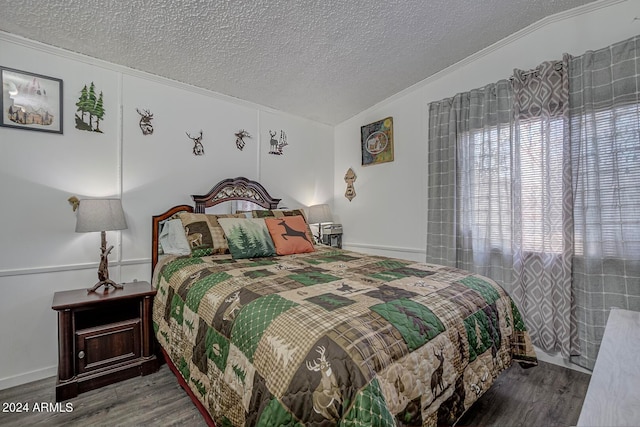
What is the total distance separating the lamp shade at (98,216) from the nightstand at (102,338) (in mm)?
480

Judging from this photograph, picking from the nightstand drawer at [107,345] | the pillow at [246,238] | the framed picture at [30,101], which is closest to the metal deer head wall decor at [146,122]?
the framed picture at [30,101]

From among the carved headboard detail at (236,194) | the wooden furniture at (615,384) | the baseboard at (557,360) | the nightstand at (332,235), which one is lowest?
the baseboard at (557,360)

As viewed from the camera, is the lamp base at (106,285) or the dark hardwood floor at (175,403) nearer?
the dark hardwood floor at (175,403)

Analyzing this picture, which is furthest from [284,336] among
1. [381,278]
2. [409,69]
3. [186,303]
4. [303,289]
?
[409,69]

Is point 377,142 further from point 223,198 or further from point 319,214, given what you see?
point 223,198

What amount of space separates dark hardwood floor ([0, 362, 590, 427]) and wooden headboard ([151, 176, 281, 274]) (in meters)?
1.05

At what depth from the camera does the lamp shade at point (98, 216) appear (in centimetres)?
197

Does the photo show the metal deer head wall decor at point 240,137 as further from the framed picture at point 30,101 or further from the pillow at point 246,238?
the framed picture at point 30,101

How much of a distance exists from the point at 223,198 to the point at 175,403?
6.11ft

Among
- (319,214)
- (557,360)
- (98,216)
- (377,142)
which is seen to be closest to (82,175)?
(98,216)

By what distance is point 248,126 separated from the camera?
3287 mm

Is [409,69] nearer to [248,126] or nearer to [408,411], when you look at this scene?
[248,126]

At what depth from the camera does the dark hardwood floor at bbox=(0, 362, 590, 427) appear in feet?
5.11

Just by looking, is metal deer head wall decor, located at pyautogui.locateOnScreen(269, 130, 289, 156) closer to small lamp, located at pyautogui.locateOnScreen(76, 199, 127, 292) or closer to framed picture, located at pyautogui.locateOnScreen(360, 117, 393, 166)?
framed picture, located at pyautogui.locateOnScreen(360, 117, 393, 166)
